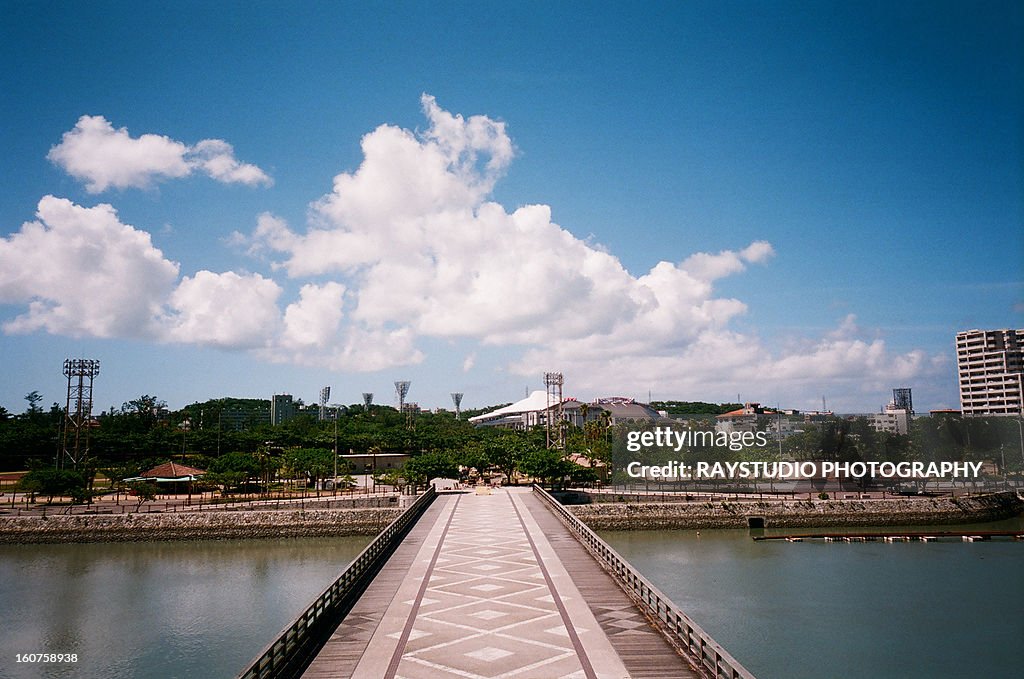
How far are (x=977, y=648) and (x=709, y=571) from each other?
1505 centimetres

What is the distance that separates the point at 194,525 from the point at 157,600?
1911 centimetres

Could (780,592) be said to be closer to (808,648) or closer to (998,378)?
(808,648)

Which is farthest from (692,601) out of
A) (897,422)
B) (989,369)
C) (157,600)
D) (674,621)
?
(989,369)

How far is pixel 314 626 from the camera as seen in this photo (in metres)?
16.8

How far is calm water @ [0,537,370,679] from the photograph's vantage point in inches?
1013

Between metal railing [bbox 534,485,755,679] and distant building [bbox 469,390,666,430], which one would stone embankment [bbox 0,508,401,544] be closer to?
metal railing [bbox 534,485,755,679]

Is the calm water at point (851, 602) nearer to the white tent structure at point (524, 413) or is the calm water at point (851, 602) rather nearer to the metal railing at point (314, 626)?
the metal railing at point (314, 626)

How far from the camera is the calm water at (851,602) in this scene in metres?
25.1

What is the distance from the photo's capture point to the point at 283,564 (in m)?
43.5

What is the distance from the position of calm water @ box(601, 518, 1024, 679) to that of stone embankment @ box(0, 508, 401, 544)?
2124 cm

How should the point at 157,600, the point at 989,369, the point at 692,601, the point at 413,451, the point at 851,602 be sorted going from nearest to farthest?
the point at 692,601 < the point at 851,602 < the point at 157,600 < the point at 413,451 < the point at 989,369

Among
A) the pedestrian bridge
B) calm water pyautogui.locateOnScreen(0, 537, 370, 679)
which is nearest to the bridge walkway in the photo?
the pedestrian bridge

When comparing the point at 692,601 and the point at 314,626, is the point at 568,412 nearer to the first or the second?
the point at 692,601

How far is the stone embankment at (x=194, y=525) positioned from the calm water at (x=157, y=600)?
854 mm
